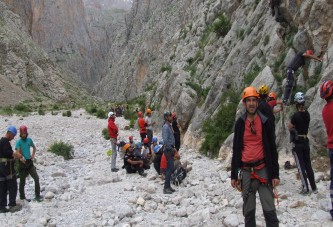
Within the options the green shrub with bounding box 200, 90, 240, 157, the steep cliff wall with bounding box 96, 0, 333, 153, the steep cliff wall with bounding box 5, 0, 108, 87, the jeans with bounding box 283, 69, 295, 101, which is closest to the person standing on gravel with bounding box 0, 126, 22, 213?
the green shrub with bounding box 200, 90, 240, 157

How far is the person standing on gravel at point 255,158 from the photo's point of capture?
17.6 feet

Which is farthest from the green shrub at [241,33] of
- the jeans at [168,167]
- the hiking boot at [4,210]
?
the hiking boot at [4,210]

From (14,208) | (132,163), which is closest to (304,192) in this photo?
(132,163)

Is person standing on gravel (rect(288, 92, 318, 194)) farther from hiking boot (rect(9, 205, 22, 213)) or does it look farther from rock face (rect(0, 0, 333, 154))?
hiking boot (rect(9, 205, 22, 213))

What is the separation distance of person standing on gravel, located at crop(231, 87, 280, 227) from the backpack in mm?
5101

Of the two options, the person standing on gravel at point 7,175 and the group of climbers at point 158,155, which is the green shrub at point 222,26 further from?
the person standing on gravel at point 7,175

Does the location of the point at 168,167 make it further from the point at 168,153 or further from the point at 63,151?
the point at 63,151

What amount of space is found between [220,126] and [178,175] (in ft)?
13.1

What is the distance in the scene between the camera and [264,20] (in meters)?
15.8

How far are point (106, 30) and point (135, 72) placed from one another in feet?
266

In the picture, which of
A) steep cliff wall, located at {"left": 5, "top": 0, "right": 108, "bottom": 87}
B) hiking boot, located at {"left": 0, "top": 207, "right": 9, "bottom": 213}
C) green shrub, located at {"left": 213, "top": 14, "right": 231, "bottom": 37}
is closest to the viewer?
hiking boot, located at {"left": 0, "top": 207, "right": 9, "bottom": 213}

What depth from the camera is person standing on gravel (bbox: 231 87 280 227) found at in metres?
5.36

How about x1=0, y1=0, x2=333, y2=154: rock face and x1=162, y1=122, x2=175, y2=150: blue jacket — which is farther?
x1=0, y1=0, x2=333, y2=154: rock face

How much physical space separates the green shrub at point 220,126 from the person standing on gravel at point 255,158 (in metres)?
7.82
